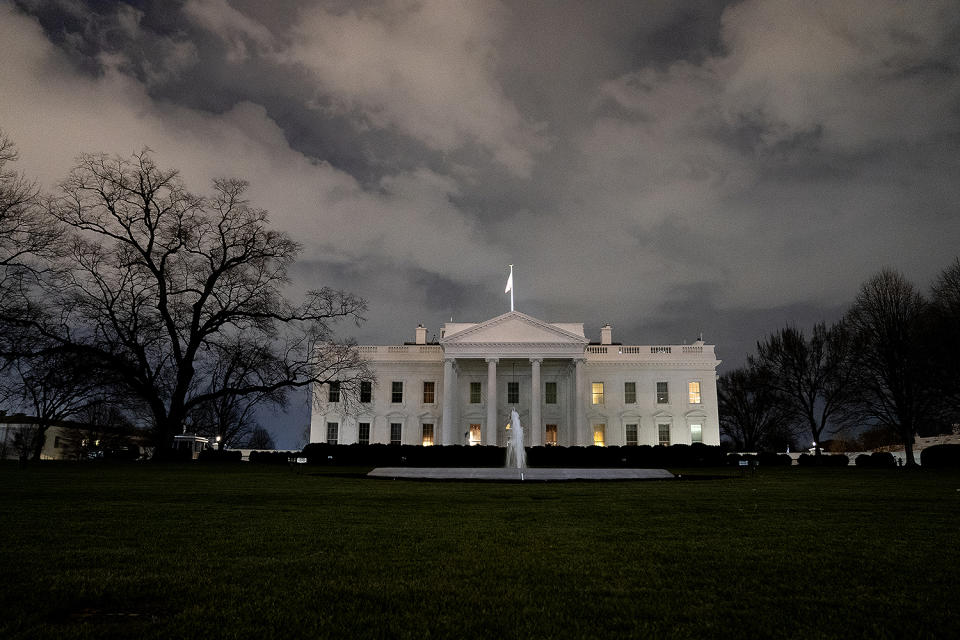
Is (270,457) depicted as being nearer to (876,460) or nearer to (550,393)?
(550,393)

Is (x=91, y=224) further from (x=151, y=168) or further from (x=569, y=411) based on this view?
(x=569, y=411)

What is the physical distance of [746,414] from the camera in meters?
67.2

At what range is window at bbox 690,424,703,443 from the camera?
49.5 m

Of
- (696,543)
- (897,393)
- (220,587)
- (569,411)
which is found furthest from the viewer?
(569,411)

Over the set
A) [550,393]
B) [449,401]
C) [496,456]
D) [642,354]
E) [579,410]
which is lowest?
[496,456]

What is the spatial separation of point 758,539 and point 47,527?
8298 mm

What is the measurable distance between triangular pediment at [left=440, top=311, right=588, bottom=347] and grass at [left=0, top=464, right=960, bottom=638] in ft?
121

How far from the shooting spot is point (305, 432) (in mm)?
85562

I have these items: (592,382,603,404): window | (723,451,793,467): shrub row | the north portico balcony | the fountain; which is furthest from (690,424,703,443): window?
the fountain

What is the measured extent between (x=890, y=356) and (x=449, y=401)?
28617 millimetres

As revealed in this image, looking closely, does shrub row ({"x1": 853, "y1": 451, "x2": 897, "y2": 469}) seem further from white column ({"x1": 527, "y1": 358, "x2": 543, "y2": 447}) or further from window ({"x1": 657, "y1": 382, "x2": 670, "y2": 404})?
white column ({"x1": 527, "y1": 358, "x2": 543, "y2": 447})

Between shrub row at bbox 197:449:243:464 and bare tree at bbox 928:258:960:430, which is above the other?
bare tree at bbox 928:258:960:430

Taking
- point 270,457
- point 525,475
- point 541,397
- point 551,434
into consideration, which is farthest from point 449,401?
point 525,475

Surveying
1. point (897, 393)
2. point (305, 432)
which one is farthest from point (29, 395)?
point (305, 432)
